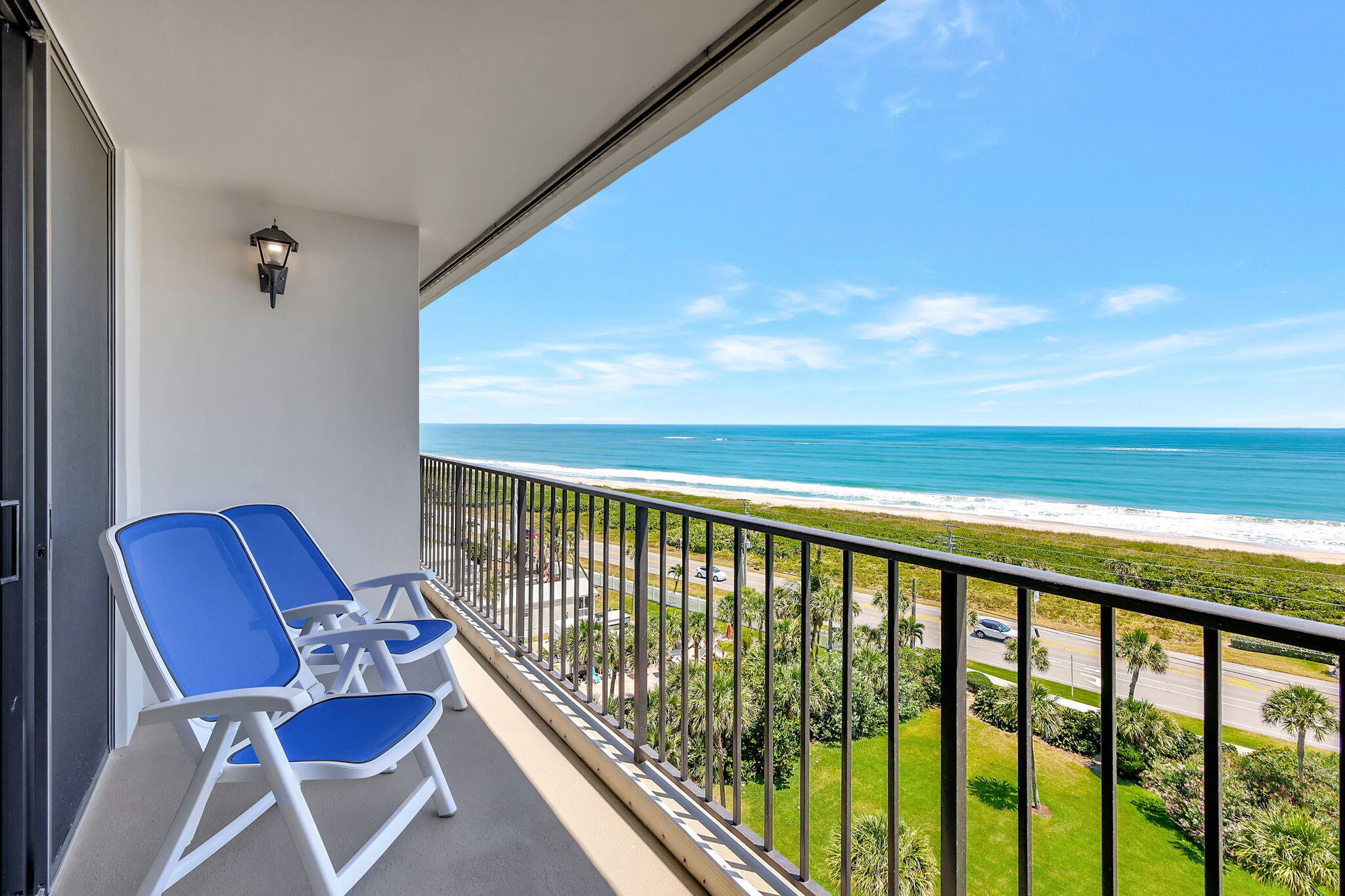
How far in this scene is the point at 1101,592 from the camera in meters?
0.94

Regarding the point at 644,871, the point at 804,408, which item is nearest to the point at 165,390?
the point at 644,871

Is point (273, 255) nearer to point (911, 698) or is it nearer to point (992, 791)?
point (911, 698)

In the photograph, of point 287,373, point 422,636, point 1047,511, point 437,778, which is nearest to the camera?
point 437,778

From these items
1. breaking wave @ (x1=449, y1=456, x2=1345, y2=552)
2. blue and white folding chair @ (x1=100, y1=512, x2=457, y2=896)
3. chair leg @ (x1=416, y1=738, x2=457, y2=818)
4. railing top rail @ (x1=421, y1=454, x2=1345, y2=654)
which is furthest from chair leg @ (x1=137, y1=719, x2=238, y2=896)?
breaking wave @ (x1=449, y1=456, x2=1345, y2=552)

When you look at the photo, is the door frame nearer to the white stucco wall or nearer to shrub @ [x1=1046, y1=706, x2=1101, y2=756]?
the white stucco wall

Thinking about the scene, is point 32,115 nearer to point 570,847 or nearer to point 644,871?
point 570,847

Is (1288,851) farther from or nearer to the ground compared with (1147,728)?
nearer to the ground

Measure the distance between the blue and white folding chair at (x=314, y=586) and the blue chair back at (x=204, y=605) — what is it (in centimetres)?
33

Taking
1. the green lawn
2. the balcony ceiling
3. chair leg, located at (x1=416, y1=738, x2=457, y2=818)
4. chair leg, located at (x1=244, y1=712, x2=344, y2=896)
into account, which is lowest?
the green lawn

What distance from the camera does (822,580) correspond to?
1.65 metres

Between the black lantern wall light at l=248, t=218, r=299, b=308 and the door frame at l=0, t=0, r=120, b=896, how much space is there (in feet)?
4.16

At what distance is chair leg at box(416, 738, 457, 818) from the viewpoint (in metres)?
1.93

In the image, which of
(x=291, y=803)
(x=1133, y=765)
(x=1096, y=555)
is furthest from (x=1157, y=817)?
(x=1096, y=555)

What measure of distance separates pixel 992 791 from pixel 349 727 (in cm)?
594
